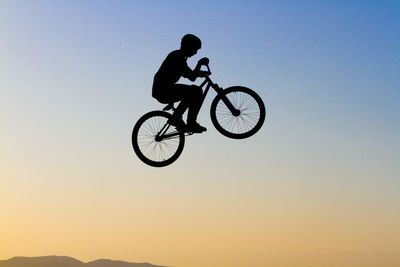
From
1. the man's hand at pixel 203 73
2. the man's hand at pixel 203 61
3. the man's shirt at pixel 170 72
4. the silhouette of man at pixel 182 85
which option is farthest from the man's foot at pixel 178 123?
the man's hand at pixel 203 61

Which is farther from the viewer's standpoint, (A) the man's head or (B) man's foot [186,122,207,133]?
(B) man's foot [186,122,207,133]

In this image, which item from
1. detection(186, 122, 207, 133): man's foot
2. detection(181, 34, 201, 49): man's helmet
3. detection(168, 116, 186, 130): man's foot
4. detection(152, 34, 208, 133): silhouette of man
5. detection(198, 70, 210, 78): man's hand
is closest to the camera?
detection(181, 34, 201, 49): man's helmet

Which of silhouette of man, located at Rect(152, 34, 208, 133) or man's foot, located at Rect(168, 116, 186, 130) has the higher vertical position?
silhouette of man, located at Rect(152, 34, 208, 133)

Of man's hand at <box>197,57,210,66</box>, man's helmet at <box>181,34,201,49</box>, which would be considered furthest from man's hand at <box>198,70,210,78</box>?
man's helmet at <box>181,34,201,49</box>

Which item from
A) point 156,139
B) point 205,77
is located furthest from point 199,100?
point 156,139

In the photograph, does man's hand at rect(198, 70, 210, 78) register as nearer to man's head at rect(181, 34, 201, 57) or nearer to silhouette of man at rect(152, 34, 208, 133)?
silhouette of man at rect(152, 34, 208, 133)

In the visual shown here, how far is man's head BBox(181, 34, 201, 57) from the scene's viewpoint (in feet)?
53.4

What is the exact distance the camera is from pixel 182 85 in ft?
55.3

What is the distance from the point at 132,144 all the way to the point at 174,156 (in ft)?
4.66

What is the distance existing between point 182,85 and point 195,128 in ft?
4.12

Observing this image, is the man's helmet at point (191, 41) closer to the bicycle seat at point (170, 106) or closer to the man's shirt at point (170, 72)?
the man's shirt at point (170, 72)

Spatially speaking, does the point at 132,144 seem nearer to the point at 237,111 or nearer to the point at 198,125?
the point at 198,125

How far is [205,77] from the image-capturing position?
16.8 m

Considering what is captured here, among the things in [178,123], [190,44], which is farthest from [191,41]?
[178,123]
